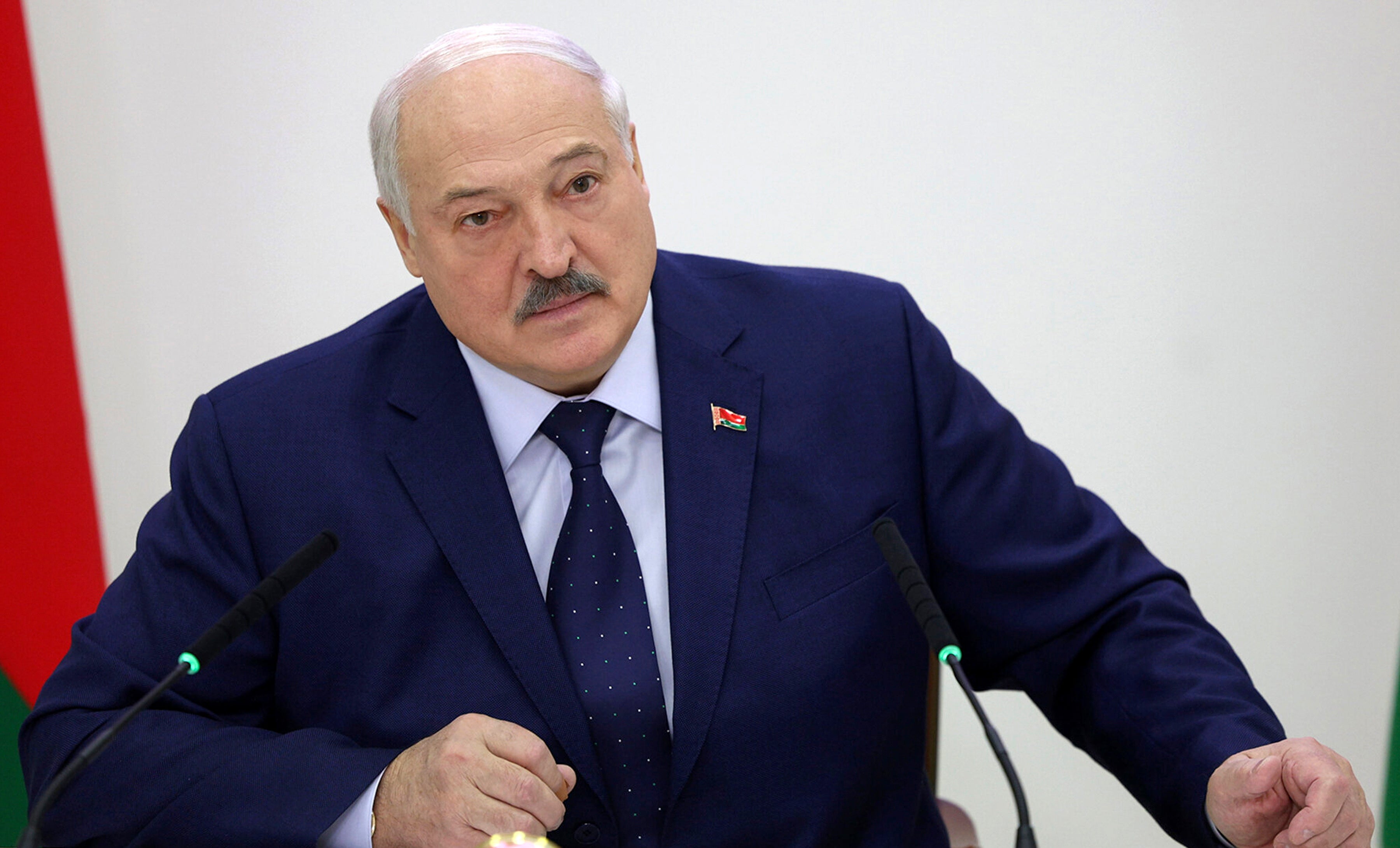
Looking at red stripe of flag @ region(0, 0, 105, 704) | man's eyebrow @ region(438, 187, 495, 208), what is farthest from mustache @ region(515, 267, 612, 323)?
red stripe of flag @ region(0, 0, 105, 704)

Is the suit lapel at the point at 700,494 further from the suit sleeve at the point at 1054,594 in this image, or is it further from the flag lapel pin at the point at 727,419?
the suit sleeve at the point at 1054,594

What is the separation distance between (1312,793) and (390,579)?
1.08 meters

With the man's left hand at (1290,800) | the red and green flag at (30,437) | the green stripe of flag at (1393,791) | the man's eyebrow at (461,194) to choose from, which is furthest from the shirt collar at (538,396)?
the green stripe of flag at (1393,791)

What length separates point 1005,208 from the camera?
262cm

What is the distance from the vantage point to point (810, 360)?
1738 millimetres

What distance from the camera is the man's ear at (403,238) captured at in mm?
1656

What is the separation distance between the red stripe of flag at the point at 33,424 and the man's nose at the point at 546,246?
4.92 ft

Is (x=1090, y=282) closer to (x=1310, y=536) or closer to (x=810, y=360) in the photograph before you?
(x=1310, y=536)

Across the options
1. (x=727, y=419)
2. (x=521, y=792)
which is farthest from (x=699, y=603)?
(x=521, y=792)

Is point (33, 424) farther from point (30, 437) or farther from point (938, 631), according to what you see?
point (938, 631)

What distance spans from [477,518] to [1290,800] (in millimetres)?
988

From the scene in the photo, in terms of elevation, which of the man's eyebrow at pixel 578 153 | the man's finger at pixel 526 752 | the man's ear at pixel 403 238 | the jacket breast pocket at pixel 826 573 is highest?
the man's eyebrow at pixel 578 153

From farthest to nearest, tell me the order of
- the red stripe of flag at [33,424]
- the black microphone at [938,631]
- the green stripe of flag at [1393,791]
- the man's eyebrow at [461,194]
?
the green stripe of flag at [1393,791]
the red stripe of flag at [33,424]
the man's eyebrow at [461,194]
the black microphone at [938,631]

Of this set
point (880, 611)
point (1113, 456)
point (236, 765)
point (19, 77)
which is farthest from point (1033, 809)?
point (19, 77)
